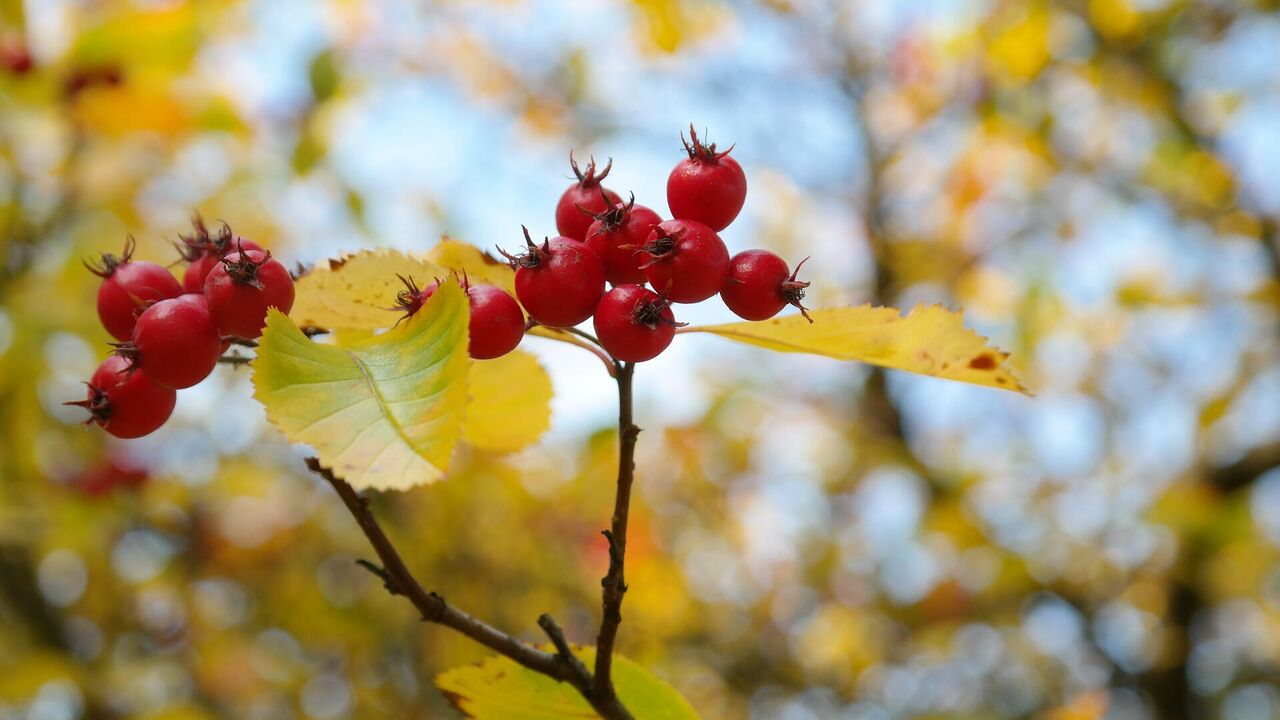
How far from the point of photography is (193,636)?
379 centimetres

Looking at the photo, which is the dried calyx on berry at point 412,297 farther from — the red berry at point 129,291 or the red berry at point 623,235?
the red berry at point 129,291

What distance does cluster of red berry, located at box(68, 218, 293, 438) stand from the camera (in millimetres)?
873

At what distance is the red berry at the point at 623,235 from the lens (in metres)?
0.95

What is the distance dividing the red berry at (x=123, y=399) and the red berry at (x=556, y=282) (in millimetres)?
384

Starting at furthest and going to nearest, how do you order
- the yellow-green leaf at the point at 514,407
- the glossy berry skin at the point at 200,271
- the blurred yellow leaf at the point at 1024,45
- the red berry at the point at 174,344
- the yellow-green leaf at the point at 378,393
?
the blurred yellow leaf at the point at 1024,45, the yellow-green leaf at the point at 514,407, the glossy berry skin at the point at 200,271, the red berry at the point at 174,344, the yellow-green leaf at the point at 378,393

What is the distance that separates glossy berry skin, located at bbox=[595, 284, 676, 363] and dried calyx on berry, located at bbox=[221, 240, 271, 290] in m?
0.32

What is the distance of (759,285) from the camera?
97 centimetres

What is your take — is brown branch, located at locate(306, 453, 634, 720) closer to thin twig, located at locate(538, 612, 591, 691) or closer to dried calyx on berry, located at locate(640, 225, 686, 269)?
thin twig, located at locate(538, 612, 591, 691)

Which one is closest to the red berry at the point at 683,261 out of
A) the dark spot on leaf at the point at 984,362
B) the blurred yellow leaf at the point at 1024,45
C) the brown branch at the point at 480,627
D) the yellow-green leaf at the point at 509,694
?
the brown branch at the point at 480,627

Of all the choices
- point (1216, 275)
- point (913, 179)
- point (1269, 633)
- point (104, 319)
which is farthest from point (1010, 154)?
point (104, 319)

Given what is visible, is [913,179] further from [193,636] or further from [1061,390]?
[193,636]

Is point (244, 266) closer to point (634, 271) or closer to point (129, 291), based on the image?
point (129, 291)

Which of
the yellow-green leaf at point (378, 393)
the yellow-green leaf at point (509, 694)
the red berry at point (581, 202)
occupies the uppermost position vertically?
the red berry at point (581, 202)

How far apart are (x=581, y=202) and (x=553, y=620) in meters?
0.43
